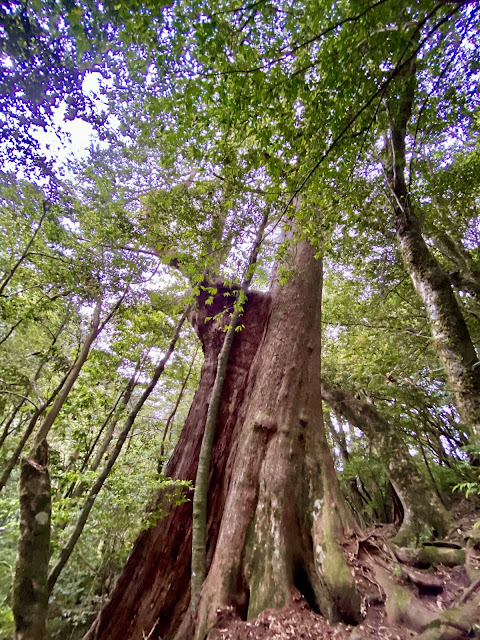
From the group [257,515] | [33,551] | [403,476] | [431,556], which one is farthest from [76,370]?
[403,476]

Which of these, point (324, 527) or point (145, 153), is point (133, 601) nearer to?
point (324, 527)

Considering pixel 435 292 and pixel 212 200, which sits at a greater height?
pixel 212 200

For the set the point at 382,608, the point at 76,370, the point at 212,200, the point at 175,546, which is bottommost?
the point at 175,546

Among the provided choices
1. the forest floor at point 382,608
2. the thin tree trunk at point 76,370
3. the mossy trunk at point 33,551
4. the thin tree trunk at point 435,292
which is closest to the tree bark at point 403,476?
the forest floor at point 382,608

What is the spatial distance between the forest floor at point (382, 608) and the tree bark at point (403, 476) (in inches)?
37.9

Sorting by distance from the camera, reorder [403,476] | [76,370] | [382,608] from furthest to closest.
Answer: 1. [76,370]
2. [403,476]
3. [382,608]

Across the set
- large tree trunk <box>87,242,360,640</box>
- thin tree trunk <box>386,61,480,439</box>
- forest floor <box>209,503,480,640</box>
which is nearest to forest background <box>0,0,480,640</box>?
thin tree trunk <box>386,61,480,439</box>

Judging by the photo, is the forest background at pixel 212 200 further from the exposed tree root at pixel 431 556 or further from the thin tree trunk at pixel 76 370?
the exposed tree root at pixel 431 556

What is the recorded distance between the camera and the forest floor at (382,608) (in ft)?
7.04

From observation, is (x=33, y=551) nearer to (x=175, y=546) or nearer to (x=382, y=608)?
(x=175, y=546)

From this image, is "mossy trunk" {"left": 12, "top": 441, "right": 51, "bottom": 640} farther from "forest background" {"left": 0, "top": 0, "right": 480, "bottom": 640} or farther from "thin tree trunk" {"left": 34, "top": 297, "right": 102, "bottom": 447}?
"thin tree trunk" {"left": 34, "top": 297, "right": 102, "bottom": 447}

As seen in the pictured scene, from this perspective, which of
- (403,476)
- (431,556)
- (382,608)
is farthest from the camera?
(403,476)

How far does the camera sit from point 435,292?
352 cm

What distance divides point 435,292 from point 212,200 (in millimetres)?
3629
